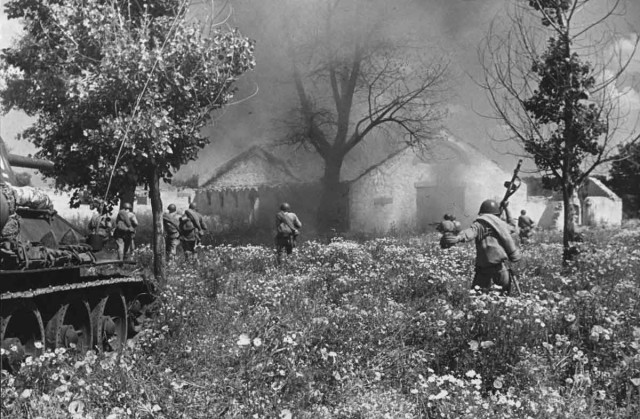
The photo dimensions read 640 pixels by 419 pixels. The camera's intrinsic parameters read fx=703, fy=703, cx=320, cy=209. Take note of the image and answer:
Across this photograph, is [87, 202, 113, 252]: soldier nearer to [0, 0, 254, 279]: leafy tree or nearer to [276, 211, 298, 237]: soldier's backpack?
[0, 0, 254, 279]: leafy tree

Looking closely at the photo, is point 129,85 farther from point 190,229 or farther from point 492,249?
point 190,229

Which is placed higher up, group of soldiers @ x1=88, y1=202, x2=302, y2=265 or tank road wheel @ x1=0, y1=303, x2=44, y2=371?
group of soldiers @ x1=88, y1=202, x2=302, y2=265

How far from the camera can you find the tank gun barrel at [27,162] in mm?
7408

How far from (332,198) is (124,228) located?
11.7 metres

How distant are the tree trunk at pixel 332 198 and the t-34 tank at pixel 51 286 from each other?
57.8ft

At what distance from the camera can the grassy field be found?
4.28 meters

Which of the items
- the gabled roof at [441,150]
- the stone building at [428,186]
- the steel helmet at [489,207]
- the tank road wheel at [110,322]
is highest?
Result: the gabled roof at [441,150]

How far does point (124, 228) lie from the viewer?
14859mm

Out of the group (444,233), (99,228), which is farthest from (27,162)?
(444,233)

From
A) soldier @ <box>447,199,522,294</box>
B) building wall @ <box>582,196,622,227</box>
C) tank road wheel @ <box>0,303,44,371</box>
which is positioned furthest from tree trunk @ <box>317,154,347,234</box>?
tank road wheel @ <box>0,303,44,371</box>

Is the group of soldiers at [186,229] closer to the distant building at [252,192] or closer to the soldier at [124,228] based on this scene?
the soldier at [124,228]

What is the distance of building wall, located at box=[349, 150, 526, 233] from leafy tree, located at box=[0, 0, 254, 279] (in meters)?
16.1

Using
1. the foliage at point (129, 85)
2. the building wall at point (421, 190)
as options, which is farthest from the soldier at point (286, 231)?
the building wall at point (421, 190)

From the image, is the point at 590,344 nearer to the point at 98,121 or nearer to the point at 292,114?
the point at 98,121
